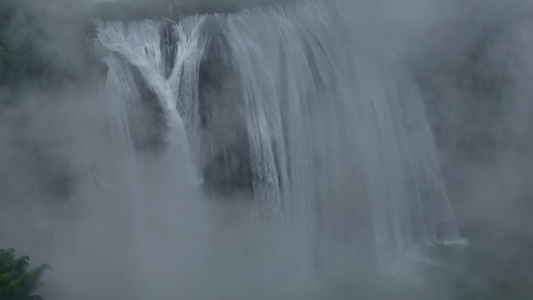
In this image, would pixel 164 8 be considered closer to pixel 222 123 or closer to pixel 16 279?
pixel 222 123

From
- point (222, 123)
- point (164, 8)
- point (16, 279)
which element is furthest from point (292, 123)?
point (16, 279)

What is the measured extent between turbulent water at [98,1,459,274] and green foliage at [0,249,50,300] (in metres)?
3.36

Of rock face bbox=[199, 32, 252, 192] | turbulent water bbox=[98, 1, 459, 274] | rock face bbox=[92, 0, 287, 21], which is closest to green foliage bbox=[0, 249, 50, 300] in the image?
turbulent water bbox=[98, 1, 459, 274]

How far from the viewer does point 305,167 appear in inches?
516

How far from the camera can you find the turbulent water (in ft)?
39.0

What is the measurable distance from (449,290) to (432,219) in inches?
81.1

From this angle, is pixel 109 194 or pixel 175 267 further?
pixel 175 267

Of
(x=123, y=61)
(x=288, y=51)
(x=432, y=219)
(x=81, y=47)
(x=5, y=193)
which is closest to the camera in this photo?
(x=5, y=193)

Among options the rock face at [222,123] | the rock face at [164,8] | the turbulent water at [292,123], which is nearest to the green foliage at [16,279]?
the turbulent water at [292,123]

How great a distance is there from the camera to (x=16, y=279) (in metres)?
7.86

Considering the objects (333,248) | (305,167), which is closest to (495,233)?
(333,248)

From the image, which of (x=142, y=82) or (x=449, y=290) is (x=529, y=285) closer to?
(x=449, y=290)

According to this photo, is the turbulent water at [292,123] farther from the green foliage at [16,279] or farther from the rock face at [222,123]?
the green foliage at [16,279]

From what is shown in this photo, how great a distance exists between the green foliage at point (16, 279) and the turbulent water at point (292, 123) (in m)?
3.36
